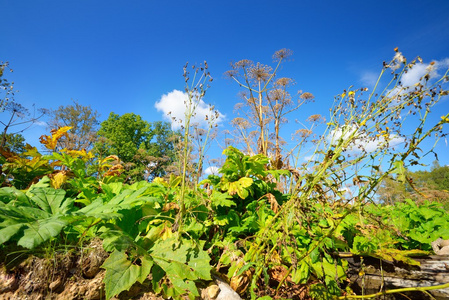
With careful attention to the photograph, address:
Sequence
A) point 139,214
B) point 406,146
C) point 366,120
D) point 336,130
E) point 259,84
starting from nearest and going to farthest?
point 406,146 → point 366,120 → point 336,130 → point 139,214 → point 259,84

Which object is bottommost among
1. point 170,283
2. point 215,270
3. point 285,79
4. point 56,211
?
point 170,283

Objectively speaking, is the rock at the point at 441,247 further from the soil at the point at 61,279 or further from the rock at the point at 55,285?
the rock at the point at 55,285

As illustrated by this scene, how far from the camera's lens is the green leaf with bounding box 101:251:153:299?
128 cm

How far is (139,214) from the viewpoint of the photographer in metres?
1.90

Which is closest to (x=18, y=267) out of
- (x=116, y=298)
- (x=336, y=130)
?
(x=116, y=298)

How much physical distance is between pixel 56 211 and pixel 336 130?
6.41ft

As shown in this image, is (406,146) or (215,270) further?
(215,270)

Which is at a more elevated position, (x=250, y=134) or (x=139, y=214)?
(x=250, y=134)

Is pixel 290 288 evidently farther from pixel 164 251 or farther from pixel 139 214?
pixel 139 214

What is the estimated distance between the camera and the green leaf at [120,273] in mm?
1281

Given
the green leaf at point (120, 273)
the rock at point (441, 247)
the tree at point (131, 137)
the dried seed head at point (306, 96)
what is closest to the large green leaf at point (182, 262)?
the green leaf at point (120, 273)

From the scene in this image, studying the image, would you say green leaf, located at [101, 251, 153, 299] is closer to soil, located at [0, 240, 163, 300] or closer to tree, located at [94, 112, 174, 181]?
soil, located at [0, 240, 163, 300]

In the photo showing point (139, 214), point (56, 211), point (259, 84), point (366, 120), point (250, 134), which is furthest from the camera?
point (250, 134)

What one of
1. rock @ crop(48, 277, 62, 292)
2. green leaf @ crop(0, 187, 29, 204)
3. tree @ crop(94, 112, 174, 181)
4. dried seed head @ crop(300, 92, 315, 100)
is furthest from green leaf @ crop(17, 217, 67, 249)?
tree @ crop(94, 112, 174, 181)
